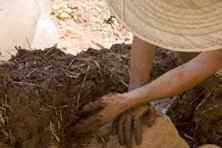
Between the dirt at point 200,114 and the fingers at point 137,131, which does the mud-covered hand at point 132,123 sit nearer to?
the fingers at point 137,131

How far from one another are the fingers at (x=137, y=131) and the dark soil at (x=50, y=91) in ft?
0.63

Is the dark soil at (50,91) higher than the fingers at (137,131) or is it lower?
higher

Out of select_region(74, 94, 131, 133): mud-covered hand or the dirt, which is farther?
the dirt

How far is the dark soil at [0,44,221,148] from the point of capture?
2000 mm

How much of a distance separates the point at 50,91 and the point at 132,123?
34cm

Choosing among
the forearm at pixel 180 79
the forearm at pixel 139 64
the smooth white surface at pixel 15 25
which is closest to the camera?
the forearm at pixel 180 79

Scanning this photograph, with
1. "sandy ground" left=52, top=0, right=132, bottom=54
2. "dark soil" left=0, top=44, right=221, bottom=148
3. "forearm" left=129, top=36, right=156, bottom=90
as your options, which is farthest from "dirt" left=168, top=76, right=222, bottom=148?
"sandy ground" left=52, top=0, right=132, bottom=54

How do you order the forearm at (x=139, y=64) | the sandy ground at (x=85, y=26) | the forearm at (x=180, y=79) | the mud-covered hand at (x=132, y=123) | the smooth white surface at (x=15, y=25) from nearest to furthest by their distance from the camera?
1. the forearm at (x=180, y=79)
2. the mud-covered hand at (x=132, y=123)
3. the forearm at (x=139, y=64)
4. the smooth white surface at (x=15, y=25)
5. the sandy ground at (x=85, y=26)

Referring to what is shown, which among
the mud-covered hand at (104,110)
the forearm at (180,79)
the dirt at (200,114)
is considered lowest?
the dirt at (200,114)

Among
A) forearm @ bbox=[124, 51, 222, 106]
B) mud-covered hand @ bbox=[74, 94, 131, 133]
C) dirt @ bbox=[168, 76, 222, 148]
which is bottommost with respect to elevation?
dirt @ bbox=[168, 76, 222, 148]

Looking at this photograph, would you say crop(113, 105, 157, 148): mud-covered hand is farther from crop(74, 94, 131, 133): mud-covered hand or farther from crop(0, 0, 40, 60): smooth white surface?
crop(0, 0, 40, 60): smooth white surface

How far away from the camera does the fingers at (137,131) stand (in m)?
2.07

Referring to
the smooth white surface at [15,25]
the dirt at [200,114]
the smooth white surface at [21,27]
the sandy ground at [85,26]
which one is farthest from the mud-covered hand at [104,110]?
the sandy ground at [85,26]

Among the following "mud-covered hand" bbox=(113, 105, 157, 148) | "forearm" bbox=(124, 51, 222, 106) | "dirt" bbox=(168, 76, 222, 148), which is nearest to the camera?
"forearm" bbox=(124, 51, 222, 106)
